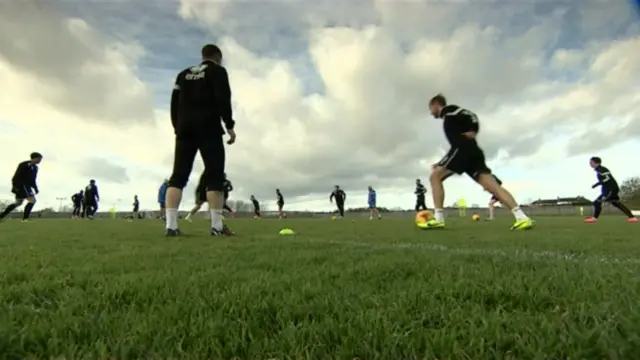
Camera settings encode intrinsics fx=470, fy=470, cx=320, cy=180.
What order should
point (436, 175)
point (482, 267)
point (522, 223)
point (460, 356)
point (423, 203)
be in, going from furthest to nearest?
point (423, 203)
point (436, 175)
point (522, 223)
point (482, 267)
point (460, 356)

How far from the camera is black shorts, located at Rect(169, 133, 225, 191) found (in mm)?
6484

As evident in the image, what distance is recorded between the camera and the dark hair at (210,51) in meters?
6.69

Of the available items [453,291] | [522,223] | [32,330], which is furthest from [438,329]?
[522,223]

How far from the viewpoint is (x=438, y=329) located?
1593 millimetres

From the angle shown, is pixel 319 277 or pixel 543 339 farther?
pixel 319 277

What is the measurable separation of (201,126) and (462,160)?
4.56 m

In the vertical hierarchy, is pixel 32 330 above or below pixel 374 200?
below

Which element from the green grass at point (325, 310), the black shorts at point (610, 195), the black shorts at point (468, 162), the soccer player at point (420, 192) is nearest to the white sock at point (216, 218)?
the green grass at point (325, 310)

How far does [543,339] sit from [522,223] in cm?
720

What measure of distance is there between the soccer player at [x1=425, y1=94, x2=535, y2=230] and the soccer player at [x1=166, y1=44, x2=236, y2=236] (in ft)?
13.4

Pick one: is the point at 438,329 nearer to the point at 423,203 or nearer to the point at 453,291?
the point at 453,291

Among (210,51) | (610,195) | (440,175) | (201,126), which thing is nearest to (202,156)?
(201,126)

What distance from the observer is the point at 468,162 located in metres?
8.25

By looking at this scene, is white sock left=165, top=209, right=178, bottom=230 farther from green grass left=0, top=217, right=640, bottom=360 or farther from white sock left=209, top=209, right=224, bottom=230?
green grass left=0, top=217, right=640, bottom=360
